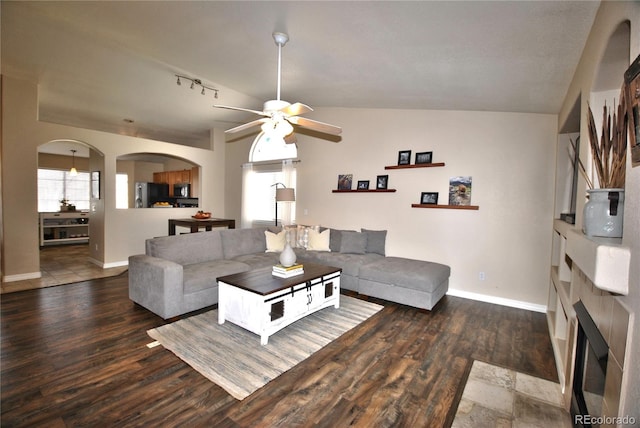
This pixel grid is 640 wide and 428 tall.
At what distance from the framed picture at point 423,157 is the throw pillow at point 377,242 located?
1.25 meters

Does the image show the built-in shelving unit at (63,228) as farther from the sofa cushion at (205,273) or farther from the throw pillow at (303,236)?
the throw pillow at (303,236)

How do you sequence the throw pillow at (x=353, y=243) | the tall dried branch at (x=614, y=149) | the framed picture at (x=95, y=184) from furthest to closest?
1. the framed picture at (x=95, y=184)
2. the throw pillow at (x=353, y=243)
3. the tall dried branch at (x=614, y=149)

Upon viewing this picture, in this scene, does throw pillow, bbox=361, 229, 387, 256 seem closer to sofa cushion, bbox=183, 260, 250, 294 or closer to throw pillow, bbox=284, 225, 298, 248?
throw pillow, bbox=284, 225, 298, 248

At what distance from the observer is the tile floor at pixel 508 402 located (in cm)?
183

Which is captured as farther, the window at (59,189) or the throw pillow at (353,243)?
the window at (59,189)

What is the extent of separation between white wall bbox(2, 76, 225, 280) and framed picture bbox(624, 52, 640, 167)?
254 inches

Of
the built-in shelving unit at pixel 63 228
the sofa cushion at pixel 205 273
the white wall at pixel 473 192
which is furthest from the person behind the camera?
the built-in shelving unit at pixel 63 228

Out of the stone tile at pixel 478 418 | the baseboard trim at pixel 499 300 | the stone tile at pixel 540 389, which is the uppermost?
the baseboard trim at pixel 499 300

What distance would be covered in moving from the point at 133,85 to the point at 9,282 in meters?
3.53

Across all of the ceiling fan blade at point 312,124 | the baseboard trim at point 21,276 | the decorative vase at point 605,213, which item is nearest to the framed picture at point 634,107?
the decorative vase at point 605,213

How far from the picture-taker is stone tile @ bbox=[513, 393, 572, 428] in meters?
1.81

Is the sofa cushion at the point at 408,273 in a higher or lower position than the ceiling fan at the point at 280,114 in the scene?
lower

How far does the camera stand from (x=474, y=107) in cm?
385

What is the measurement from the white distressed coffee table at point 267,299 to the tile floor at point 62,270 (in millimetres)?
3236
